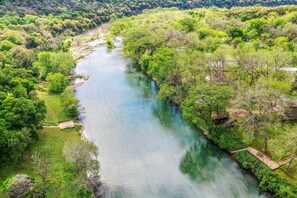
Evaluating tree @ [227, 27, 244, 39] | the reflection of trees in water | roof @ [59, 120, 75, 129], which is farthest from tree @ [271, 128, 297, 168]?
tree @ [227, 27, 244, 39]

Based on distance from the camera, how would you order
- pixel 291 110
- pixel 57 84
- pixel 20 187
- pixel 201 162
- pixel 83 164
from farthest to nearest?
pixel 57 84 → pixel 291 110 → pixel 201 162 → pixel 83 164 → pixel 20 187

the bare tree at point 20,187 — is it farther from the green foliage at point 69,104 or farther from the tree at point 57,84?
the tree at point 57,84

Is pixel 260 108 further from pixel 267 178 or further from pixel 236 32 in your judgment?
pixel 236 32

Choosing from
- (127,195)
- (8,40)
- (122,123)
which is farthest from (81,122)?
(8,40)

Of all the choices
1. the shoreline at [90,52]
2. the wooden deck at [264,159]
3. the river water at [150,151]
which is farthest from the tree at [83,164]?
the wooden deck at [264,159]

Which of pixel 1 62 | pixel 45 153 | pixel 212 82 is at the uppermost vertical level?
pixel 1 62

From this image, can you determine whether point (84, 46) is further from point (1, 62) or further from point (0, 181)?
point (0, 181)

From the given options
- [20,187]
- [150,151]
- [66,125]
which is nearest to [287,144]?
[150,151]

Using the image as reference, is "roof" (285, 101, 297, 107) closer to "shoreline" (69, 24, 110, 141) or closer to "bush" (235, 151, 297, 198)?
"bush" (235, 151, 297, 198)
